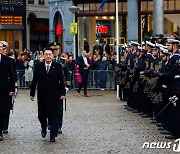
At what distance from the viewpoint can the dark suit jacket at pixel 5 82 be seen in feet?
43.8

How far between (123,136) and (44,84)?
204cm

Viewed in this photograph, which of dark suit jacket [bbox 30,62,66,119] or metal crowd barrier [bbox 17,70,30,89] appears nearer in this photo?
dark suit jacket [bbox 30,62,66,119]

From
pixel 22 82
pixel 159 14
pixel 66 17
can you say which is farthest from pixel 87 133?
pixel 66 17

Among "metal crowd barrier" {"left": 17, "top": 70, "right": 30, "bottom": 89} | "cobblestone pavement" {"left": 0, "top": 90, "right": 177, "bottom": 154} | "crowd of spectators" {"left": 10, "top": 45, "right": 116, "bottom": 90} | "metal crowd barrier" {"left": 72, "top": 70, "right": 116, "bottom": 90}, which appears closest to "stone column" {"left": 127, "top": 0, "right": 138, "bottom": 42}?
"crowd of spectators" {"left": 10, "top": 45, "right": 116, "bottom": 90}

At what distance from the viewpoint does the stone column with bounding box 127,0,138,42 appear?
109ft

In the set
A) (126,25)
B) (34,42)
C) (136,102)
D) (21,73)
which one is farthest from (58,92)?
(34,42)

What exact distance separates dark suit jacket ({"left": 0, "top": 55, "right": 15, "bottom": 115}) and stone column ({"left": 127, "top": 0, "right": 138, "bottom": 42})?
20252 millimetres

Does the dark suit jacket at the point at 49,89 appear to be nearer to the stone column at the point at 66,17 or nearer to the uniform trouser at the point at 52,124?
the uniform trouser at the point at 52,124

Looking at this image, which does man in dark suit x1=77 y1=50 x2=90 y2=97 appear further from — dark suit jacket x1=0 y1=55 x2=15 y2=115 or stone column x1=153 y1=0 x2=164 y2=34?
dark suit jacket x1=0 y1=55 x2=15 y2=115

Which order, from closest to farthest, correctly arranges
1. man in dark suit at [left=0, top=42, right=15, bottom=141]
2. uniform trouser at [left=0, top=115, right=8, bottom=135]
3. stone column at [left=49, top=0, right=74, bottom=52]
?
uniform trouser at [left=0, top=115, right=8, bottom=135]
man in dark suit at [left=0, top=42, right=15, bottom=141]
stone column at [left=49, top=0, right=74, bottom=52]

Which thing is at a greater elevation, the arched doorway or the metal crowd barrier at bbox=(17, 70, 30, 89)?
the arched doorway

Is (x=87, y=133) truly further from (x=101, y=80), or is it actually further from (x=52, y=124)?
(x=101, y=80)

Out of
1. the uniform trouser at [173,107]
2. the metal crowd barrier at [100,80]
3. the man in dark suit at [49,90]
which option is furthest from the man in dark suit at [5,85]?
the metal crowd barrier at [100,80]

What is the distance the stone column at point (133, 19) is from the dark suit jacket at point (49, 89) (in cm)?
2070
